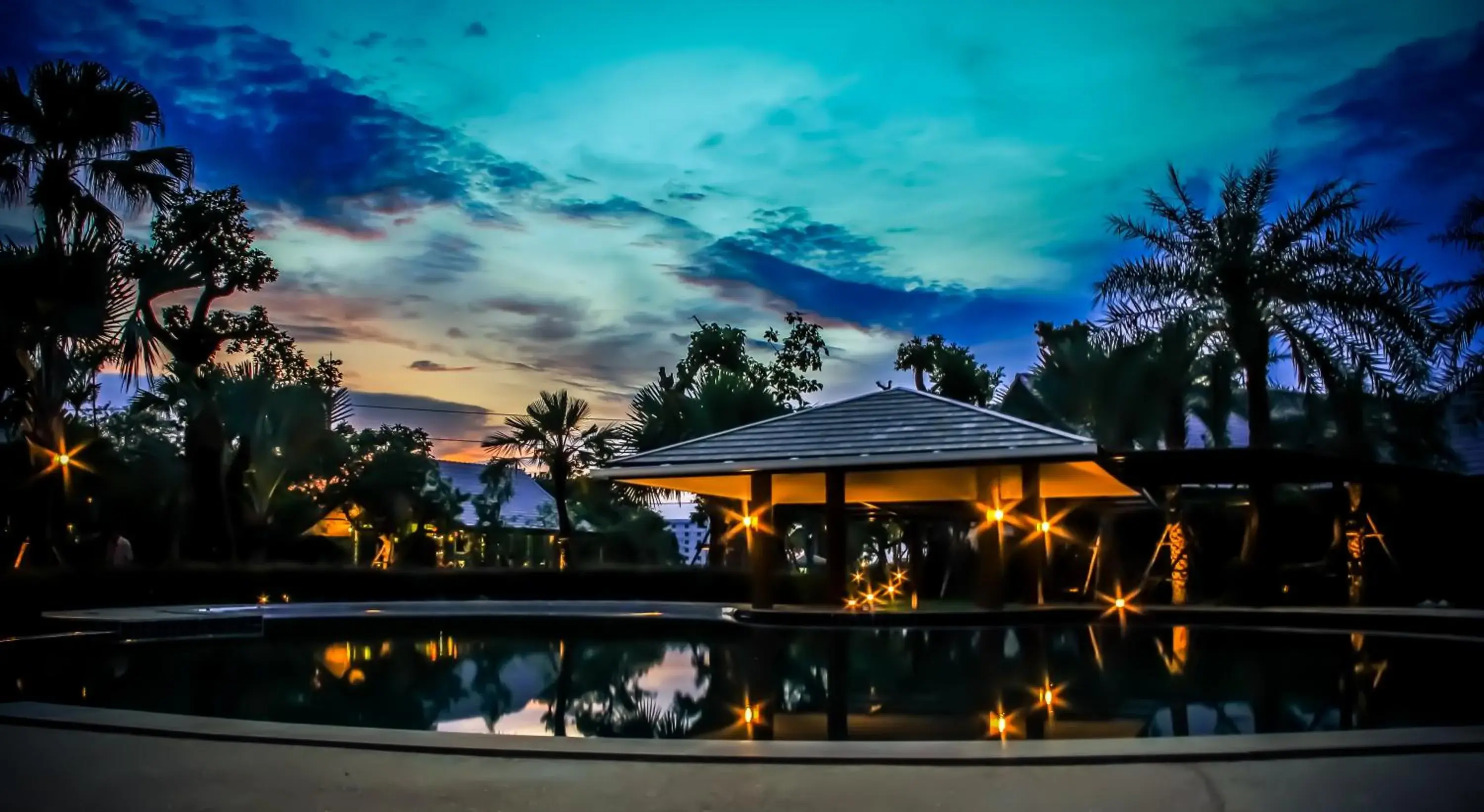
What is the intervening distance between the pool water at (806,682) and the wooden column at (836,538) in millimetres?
2072

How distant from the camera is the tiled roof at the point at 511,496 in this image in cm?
5038

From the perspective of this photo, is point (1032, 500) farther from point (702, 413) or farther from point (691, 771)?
point (702, 413)

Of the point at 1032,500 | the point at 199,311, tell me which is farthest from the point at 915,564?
the point at 199,311

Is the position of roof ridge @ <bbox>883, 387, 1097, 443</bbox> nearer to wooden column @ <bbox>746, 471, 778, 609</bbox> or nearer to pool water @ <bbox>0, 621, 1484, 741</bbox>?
pool water @ <bbox>0, 621, 1484, 741</bbox>

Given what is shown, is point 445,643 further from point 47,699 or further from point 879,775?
point 879,775

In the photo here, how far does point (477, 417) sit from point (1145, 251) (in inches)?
1427

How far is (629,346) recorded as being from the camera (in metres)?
43.4

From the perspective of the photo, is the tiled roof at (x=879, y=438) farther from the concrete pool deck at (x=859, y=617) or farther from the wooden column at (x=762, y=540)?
the concrete pool deck at (x=859, y=617)

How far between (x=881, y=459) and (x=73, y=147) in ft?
50.2

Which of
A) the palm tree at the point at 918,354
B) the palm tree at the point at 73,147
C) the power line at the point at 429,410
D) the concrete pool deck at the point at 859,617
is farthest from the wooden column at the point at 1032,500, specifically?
the palm tree at the point at 918,354

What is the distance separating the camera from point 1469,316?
23.8 metres

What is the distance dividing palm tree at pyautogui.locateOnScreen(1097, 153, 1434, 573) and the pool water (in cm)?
853

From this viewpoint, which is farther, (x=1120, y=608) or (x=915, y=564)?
(x=915, y=564)

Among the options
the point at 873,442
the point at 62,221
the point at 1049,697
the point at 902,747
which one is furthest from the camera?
the point at 62,221
